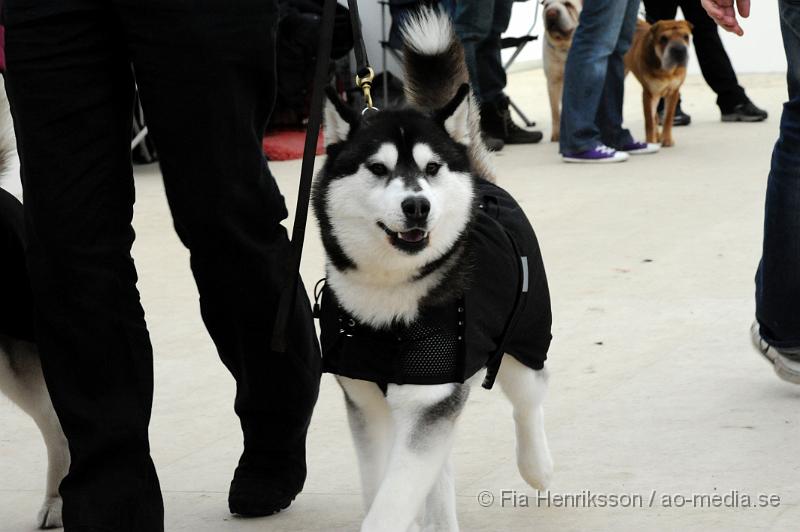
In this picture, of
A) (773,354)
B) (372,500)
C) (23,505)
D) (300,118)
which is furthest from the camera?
(300,118)

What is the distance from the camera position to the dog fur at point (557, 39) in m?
8.79

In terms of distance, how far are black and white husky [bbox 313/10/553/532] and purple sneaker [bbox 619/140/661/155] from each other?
5550mm

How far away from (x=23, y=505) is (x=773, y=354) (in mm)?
1953

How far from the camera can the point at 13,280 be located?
268cm

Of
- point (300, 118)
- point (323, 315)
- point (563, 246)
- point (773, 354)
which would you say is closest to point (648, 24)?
point (300, 118)

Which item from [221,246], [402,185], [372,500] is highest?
[402,185]

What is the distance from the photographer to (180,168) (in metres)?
2.45

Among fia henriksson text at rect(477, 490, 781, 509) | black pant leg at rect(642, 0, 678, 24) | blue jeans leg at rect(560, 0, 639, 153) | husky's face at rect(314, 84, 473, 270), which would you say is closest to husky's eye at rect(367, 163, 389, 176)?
husky's face at rect(314, 84, 473, 270)

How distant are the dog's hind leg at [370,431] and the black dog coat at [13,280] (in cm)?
70

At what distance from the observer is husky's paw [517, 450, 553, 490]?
2840 millimetres

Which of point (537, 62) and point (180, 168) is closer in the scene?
point (180, 168)

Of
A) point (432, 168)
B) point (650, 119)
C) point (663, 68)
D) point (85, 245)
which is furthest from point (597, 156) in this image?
point (85, 245)

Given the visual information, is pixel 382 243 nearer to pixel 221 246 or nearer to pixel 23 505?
pixel 221 246

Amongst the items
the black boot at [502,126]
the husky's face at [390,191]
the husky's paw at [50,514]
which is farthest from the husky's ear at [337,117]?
the black boot at [502,126]
